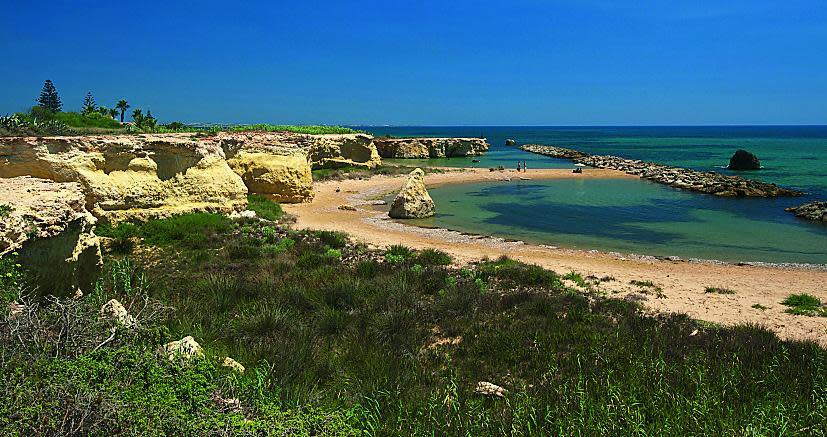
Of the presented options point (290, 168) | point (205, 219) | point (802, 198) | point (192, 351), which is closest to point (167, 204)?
point (205, 219)

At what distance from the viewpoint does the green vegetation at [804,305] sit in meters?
11.2

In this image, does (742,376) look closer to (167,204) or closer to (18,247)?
(18,247)

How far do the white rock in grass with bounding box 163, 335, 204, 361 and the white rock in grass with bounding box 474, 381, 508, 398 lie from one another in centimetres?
327

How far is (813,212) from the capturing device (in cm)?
2717

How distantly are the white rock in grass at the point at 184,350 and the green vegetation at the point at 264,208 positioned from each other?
14.9 meters

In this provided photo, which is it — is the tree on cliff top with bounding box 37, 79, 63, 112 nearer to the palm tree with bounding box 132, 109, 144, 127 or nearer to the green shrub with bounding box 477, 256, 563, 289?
the palm tree with bounding box 132, 109, 144, 127

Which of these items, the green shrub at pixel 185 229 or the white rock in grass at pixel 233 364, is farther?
the green shrub at pixel 185 229

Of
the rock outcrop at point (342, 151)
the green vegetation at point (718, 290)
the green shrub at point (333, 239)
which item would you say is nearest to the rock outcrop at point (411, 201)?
the green shrub at point (333, 239)

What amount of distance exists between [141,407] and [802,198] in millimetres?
41833

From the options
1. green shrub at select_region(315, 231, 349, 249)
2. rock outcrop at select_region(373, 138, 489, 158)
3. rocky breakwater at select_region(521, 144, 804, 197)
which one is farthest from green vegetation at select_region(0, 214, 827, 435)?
rock outcrop at select_region(373, 138, 489, 158)

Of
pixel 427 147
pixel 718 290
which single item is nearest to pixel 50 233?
pixel 718 290

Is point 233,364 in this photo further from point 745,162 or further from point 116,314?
point 745,162

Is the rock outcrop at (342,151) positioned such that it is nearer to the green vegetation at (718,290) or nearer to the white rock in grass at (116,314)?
the green vegetation at (718,290)

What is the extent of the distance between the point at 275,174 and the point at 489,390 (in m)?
22.0
